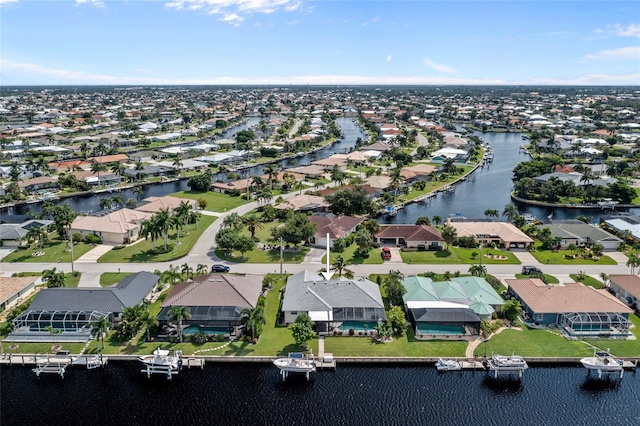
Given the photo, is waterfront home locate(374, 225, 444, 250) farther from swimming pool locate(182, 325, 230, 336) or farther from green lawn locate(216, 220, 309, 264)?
swimming pool locate(182, 325, 230, 336)

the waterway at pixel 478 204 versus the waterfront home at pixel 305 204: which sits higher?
the waterfront home at pixel 305 204

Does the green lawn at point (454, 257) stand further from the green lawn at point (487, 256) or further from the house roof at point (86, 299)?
the house roof at point (86, 299)

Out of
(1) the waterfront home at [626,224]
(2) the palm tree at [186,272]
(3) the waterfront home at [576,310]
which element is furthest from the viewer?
(1) the waterfront home at [626,224]

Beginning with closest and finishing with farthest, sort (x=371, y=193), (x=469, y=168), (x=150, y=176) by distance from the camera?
(x=371, y=193) < (x=150, y=176) < (x=469, y=168)

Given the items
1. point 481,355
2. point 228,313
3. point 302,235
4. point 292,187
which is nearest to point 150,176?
point 292,187

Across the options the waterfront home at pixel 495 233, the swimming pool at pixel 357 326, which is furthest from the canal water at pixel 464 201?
the swimming pool at pixel 357 326

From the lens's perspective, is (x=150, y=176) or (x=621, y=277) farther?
(x=150, y=176)

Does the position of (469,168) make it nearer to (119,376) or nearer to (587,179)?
(587,179)
